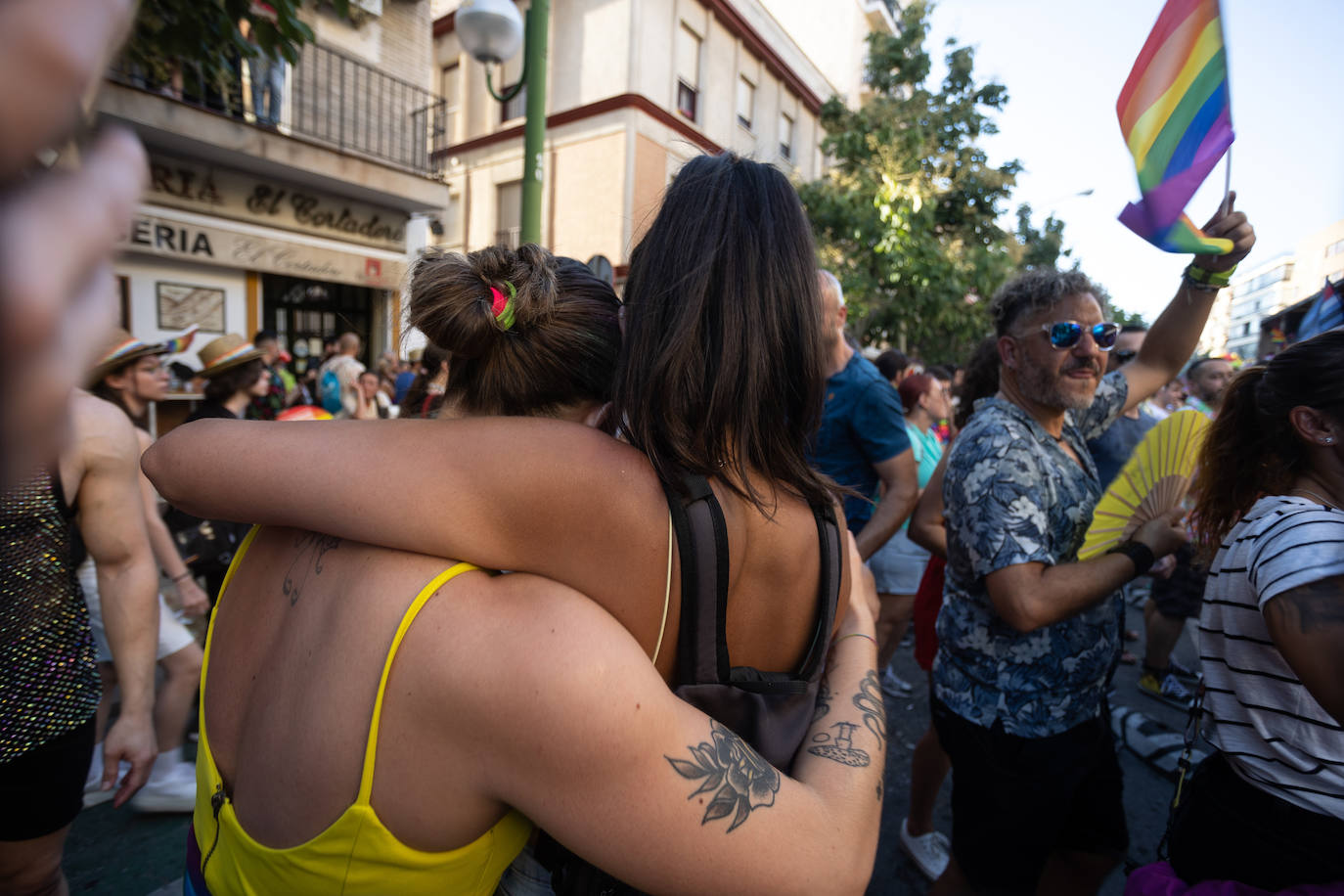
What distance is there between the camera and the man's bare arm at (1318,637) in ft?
4.55

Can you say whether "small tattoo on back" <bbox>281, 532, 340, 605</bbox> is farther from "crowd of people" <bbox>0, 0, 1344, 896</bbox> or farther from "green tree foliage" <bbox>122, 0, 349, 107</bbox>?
"green tree foliage" <bbox>122, 0, 349, 107</bbox>

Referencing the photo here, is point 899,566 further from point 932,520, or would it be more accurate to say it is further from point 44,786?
point 44,786

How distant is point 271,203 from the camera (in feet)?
33.7

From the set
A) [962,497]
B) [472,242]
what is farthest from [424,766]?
[472,242]

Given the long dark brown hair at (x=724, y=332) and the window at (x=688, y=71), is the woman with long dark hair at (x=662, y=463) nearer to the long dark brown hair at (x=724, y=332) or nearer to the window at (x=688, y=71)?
the long dark brown hair at (x=724, y=332)

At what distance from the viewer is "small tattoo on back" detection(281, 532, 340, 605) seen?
1104 mm

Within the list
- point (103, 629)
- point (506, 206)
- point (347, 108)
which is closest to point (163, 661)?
point (103, 629)

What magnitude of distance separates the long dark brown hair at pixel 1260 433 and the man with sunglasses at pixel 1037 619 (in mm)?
160

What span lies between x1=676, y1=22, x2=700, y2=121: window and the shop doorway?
26.5 ft

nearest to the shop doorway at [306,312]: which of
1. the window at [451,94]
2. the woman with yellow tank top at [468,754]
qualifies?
the window at [451,94]

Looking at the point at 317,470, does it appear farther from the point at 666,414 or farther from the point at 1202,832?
the point at 1202,832

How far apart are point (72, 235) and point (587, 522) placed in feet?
2.47

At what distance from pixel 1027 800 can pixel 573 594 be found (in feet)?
6.37

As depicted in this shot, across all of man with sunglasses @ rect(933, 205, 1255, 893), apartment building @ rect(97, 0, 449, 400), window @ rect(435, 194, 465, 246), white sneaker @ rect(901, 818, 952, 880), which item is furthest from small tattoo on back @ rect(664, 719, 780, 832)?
window @ rect(435, 194, 465, 246)
